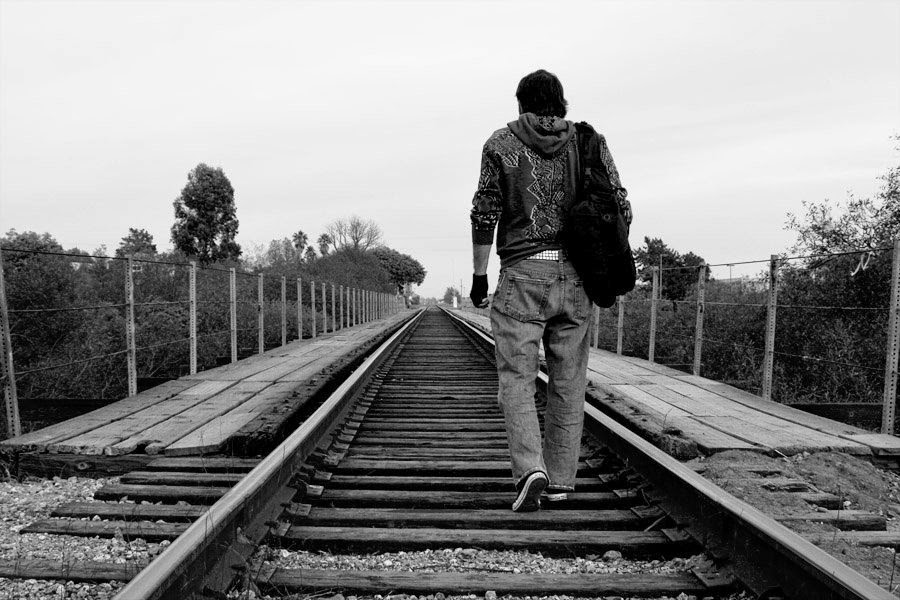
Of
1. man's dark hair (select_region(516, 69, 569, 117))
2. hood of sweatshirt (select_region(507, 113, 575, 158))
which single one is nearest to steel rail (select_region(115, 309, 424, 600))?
hood of sweatshirt (select_region(507, 113, 575, 158))

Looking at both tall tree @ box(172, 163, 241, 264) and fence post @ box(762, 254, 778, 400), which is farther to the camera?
tall tree @ box(172, 163, 241, 264)

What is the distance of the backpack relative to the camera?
252 centimetres

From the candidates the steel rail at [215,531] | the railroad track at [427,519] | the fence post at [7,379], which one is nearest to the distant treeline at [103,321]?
the fence post at [7,379]

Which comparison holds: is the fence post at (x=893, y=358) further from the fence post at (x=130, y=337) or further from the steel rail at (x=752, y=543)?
the fence post at (x=130, y=337)

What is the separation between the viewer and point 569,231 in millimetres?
2555

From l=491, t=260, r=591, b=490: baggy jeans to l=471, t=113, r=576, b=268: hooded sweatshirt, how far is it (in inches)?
5.2

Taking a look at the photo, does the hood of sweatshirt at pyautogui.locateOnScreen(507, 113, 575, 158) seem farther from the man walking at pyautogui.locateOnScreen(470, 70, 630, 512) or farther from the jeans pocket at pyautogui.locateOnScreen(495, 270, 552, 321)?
the jeans pocket at pyautogui.locateOnScreen(495, 270, 552, 321)

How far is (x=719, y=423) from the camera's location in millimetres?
4594

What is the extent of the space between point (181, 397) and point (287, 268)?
20474mm

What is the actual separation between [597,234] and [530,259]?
28cm

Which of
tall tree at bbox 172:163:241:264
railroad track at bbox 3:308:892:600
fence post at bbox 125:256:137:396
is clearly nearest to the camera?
railroad track at bbox 3:308:892:600

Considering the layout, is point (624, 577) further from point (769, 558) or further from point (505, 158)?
point (505, 158)

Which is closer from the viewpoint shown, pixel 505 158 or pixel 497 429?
pixel 505 158

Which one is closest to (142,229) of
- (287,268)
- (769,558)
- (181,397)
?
(287,268)
